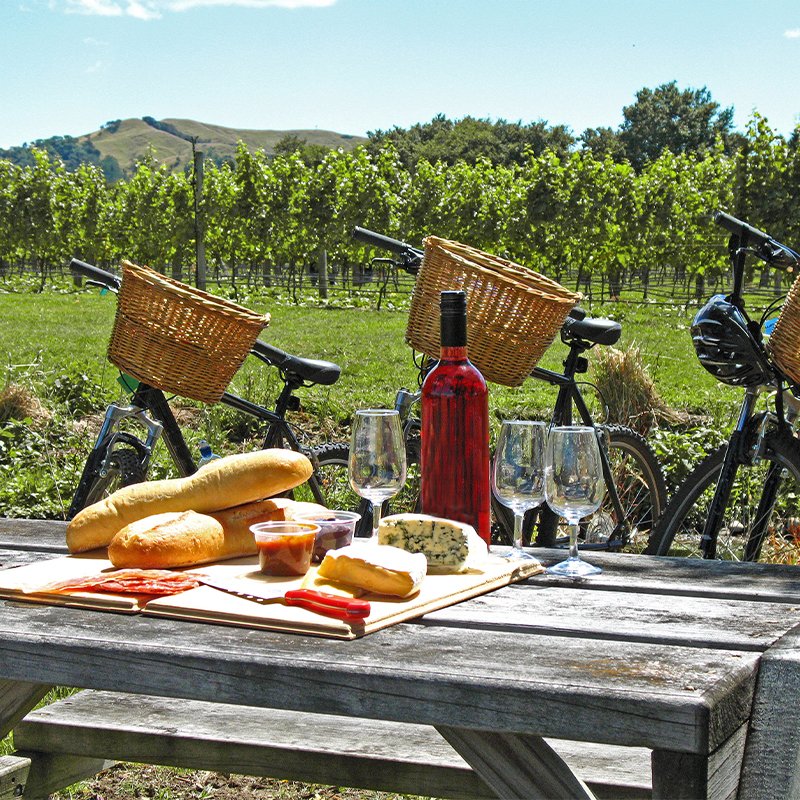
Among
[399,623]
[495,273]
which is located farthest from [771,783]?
[495,273]

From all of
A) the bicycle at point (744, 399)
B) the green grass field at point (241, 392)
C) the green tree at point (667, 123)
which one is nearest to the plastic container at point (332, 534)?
the bicycle at point (744, 399)

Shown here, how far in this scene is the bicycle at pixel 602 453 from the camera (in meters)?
4.23

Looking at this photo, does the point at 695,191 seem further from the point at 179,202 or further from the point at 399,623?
the point at 399,623

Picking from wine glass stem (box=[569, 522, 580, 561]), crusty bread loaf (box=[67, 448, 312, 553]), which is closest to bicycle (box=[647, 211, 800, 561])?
wine glass stem (box=[569, 522, 580, 561])

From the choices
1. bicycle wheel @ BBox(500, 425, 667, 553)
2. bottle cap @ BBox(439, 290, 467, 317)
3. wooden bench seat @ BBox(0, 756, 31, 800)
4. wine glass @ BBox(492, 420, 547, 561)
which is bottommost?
wooden bench seat @ BBox(0, 756, 31, 800)

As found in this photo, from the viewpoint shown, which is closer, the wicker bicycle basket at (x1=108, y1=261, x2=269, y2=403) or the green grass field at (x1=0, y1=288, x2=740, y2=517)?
the wicker bicycle basket at (x1=108, y1=261, x2=269, y2=403)

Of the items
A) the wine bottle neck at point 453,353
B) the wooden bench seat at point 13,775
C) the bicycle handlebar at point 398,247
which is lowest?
the wooden bench seat at point 13,775

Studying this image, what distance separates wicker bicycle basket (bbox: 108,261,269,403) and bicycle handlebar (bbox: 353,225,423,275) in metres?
0.54

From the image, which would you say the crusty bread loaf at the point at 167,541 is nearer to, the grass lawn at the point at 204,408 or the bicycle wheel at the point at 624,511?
the grass lawn at the point at 204,408

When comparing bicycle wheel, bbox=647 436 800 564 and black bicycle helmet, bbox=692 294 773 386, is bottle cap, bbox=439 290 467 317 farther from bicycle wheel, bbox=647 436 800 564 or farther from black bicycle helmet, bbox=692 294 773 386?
bicycle wheel, bbox=647 436 800 564

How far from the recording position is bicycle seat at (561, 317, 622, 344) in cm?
432

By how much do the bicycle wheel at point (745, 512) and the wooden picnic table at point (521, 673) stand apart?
209 cm

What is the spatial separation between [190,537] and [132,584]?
164 mm

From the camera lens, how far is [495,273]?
3479 millimetres
